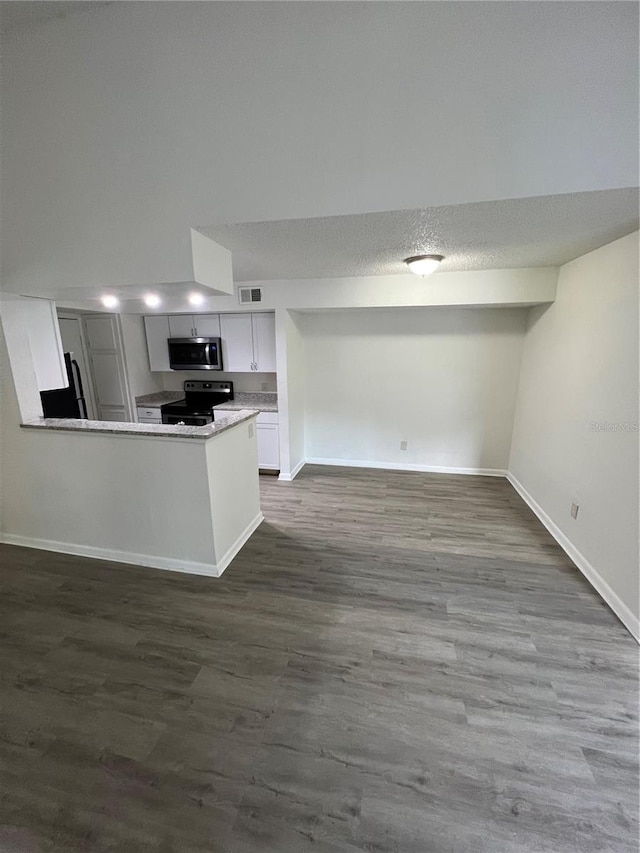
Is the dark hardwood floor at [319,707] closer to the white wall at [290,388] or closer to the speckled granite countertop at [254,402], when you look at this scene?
the white wall at [290,388]

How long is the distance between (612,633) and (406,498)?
202 cm

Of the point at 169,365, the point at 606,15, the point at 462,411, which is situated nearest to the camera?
the point at 606,15

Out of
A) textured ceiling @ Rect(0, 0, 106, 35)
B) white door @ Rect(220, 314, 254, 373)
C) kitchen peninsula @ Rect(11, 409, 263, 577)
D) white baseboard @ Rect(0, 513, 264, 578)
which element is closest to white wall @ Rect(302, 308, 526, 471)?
white door @ Rect(220, 314, 254, 373)

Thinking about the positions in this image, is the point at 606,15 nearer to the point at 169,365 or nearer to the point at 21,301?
the point at 21,301

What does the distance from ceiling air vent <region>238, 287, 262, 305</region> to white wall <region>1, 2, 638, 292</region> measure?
1885 millimetres

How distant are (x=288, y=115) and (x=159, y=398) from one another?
424 centimetres

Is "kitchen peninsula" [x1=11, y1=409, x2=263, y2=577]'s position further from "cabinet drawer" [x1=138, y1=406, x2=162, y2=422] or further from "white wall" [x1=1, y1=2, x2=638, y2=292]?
→ "cabinet drawer" [x1=138, y1=406, x2=162, y2=422]

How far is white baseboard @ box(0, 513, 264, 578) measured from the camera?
8.71 feet

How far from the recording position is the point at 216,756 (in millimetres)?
1479

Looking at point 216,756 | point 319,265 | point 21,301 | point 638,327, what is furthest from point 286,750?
point 21,301

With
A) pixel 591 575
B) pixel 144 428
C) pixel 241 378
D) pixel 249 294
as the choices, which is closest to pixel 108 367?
pixel 241 378

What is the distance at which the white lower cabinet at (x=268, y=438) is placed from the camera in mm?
4406

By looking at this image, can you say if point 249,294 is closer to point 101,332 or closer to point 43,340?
point 43,340

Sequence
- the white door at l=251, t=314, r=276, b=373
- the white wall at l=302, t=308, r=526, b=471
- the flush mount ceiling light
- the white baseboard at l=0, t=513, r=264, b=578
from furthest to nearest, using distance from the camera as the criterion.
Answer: the white door at l=251, t=314, r=276, b=373
the white wall at l=302, t=308, r=526, b=471
the flush mount ceiling light
the white baseboard at l=0, t=513, r=264, b=578
